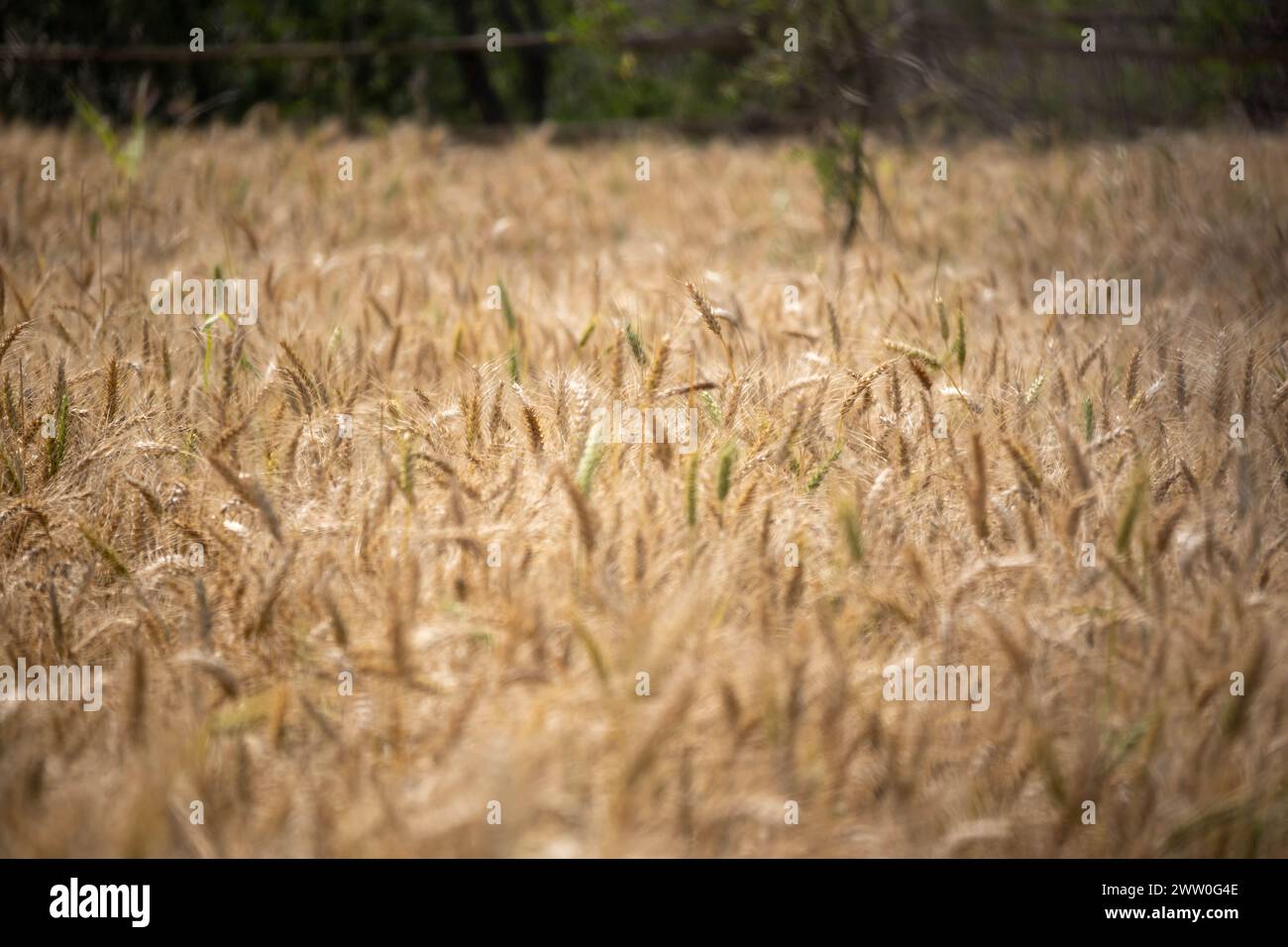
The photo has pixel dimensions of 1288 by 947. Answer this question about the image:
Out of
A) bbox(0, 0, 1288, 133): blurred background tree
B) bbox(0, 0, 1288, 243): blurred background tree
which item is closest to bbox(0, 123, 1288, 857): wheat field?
bbox(0, 0, 1288, 243): blurred background tree

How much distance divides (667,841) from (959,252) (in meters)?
3.86

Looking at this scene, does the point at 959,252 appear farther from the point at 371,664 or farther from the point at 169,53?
the point at 169,53

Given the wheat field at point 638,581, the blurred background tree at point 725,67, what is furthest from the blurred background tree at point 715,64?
the wheat field at point 638,581

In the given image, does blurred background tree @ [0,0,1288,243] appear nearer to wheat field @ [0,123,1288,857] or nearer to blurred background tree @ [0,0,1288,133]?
blurred background tree @ [0,0,1288,133]

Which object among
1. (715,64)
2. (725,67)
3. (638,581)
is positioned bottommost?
(638,581)

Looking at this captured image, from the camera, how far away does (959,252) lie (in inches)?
182

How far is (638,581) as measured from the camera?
166 centimetres

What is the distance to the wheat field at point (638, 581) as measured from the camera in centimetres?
128

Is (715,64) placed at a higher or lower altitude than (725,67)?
higher

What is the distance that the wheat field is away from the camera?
1.28 m

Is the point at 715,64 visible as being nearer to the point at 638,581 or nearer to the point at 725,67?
the point at 725,67

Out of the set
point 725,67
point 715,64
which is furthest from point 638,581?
point 715,64
